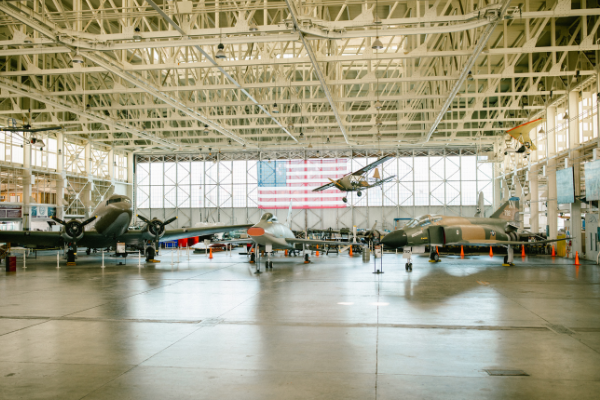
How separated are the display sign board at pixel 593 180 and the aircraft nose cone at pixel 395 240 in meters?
9.65

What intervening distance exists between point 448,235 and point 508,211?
695cm

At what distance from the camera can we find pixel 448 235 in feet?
67.1

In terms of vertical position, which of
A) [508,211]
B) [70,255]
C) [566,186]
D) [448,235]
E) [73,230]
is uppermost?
[566,186]

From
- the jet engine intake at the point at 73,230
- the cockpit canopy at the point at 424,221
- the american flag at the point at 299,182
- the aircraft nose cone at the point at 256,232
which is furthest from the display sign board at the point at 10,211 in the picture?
the cockpit canopy at the point at 424,221

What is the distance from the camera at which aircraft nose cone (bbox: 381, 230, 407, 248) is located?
62.6 ft

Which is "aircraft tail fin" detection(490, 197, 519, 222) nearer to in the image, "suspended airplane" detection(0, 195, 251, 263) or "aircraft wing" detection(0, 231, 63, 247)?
"suspended airplane" detection(0, 195, 251, 263)

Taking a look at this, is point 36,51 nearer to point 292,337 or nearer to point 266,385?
point 292,337

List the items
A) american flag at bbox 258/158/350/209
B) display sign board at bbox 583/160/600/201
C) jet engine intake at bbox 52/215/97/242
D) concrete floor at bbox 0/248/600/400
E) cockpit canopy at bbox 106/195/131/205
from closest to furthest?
concrete floor at bbox 0/248/600/400 → display sign board at bbox 583/160/600/201 → cockpit canopy at bbox 106/195/131/205 → jet engine intake at bbox 52/215/97/242 → american flag at bbox 258/158/350/209

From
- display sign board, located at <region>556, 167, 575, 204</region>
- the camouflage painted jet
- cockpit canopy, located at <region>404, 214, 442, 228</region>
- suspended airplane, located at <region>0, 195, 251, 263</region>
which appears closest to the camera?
the camouflage painted jet

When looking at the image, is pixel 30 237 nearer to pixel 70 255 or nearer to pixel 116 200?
pixel 70 255

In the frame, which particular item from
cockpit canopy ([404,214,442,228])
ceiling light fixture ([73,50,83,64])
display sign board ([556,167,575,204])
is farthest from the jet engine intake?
display sign board ([556,167,575,204])

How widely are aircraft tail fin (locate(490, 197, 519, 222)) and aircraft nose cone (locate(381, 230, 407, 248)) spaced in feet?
26.7

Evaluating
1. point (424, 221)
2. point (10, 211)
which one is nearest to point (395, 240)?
point (424, 221)

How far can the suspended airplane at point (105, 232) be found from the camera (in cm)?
2166
